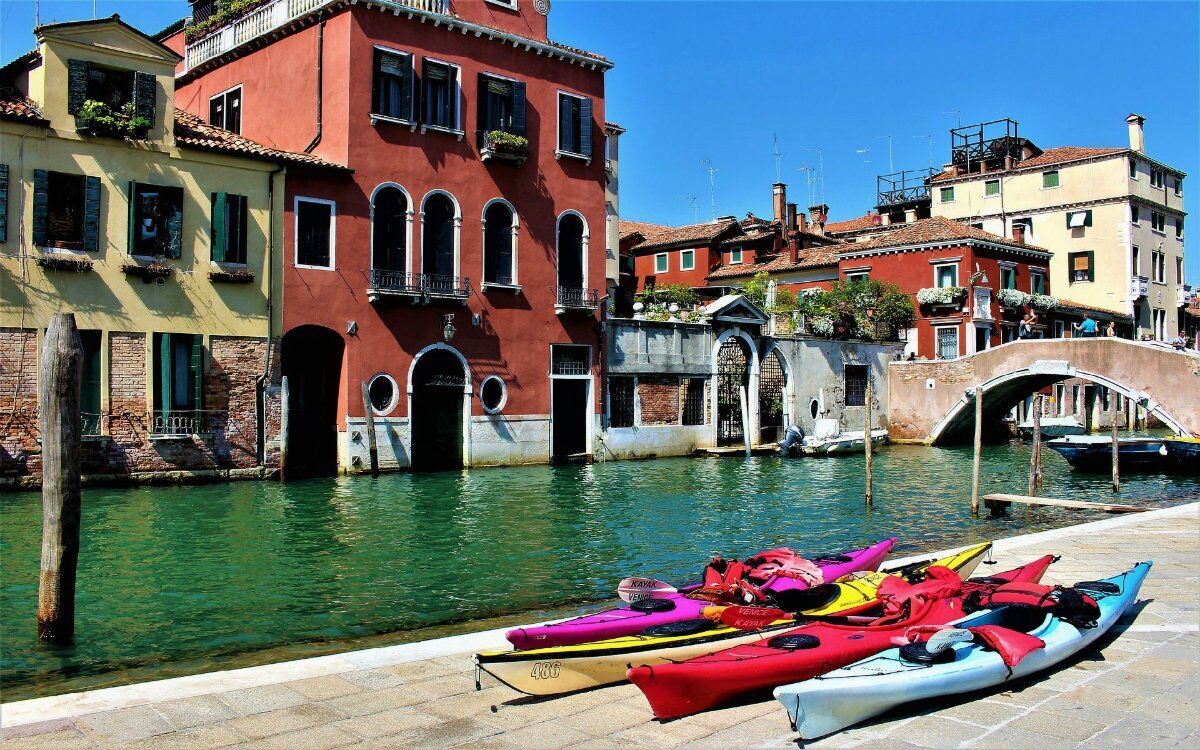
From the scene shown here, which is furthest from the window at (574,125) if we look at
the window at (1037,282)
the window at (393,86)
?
the window at (1037,282)

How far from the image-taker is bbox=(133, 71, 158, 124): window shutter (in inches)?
703

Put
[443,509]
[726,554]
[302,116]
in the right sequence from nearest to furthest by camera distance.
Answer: [726,554]
[443,509]
[302,116]

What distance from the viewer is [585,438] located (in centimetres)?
2491

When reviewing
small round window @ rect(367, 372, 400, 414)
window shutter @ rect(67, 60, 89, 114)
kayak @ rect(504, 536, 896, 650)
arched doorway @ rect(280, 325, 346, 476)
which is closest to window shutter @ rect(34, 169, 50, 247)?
window shutter @ rect(67, 60, 89, 114)

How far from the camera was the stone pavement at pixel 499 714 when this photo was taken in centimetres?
477

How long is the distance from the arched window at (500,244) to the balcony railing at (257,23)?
4.47m

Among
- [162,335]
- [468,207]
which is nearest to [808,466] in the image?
[468,207]

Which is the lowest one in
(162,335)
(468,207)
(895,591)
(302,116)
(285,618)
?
(285,618)

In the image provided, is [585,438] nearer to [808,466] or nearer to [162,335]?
[808,466]

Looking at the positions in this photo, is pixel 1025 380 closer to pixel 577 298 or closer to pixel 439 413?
pixel 577 298

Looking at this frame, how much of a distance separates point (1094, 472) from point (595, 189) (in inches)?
547

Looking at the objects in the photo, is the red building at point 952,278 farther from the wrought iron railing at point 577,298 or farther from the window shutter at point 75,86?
the window shutter at point 75,86

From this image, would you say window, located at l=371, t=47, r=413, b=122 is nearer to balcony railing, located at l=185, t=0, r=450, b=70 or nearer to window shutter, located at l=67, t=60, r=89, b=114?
balcony railing, located at l=185, t=0, r=450, b=70

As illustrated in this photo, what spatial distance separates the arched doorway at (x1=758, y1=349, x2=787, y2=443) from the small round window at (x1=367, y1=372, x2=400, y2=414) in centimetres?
1260
